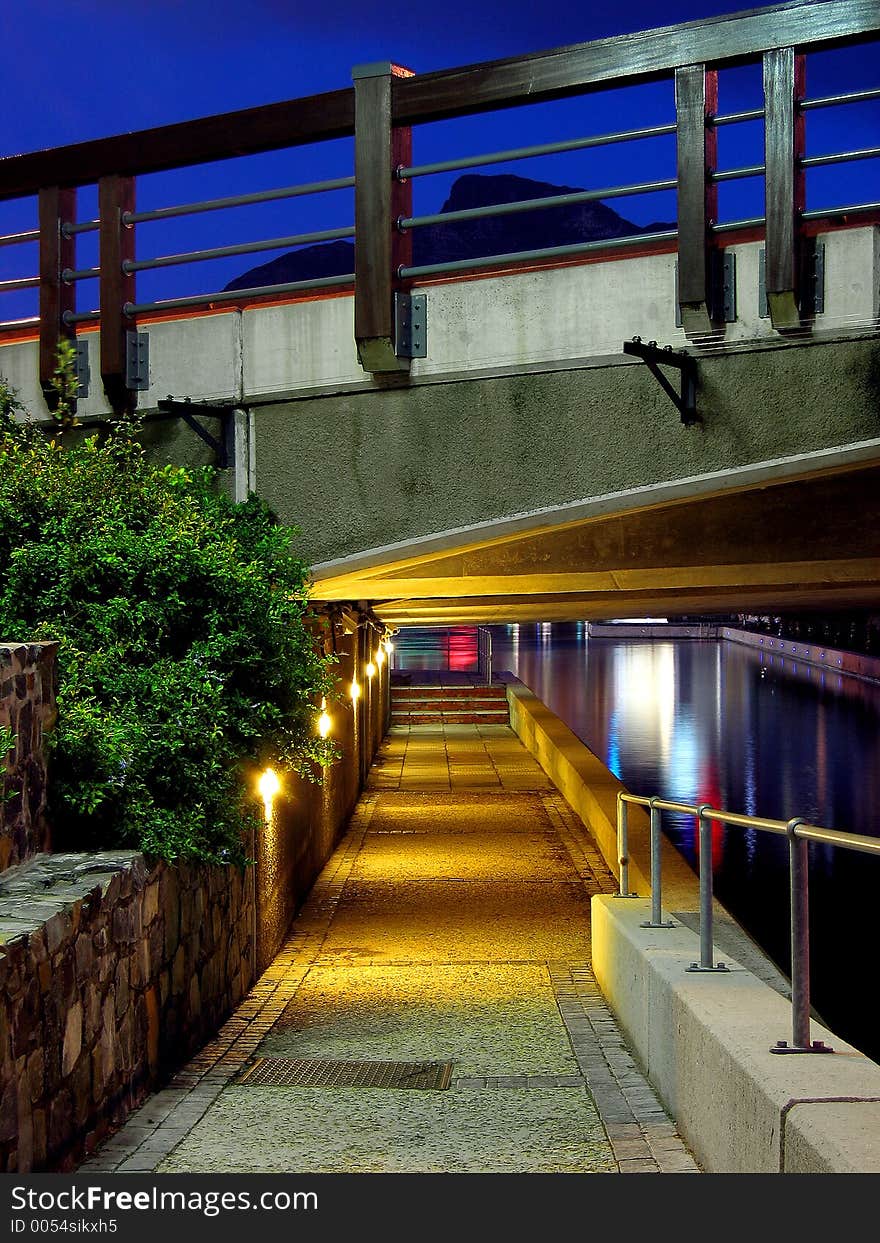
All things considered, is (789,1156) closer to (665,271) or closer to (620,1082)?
(620,1082)

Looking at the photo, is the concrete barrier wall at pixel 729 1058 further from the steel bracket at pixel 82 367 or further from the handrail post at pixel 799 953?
the steel bracket at pixel 82 367

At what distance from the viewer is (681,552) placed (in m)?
11.6

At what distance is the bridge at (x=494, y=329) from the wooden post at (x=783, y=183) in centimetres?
1

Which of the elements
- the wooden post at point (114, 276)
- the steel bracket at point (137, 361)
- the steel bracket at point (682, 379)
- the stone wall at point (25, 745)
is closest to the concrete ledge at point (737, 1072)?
the stone wall at point (25, 745)

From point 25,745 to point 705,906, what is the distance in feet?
9.63

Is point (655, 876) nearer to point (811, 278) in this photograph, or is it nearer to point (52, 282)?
point (811, 278)

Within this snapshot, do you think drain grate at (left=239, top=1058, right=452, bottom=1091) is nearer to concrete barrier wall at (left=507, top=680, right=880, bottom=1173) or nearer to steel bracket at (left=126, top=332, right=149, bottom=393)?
concrete barrier wall at (left=507, top=680, right=880, bottom=1173)

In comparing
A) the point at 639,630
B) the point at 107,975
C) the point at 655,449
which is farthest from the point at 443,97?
the point at 639,630

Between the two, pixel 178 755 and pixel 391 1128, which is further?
pixel 178 755

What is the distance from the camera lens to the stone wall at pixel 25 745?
215 inches

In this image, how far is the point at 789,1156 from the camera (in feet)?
11.8

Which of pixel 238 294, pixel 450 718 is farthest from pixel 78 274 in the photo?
pixel 450 718

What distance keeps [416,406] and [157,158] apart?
2598 mm

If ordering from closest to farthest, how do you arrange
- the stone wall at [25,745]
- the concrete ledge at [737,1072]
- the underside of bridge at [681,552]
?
the concrete ledge at [737,1072]
the stone wall at [25,745]
the underside of bridge at [681,552]
